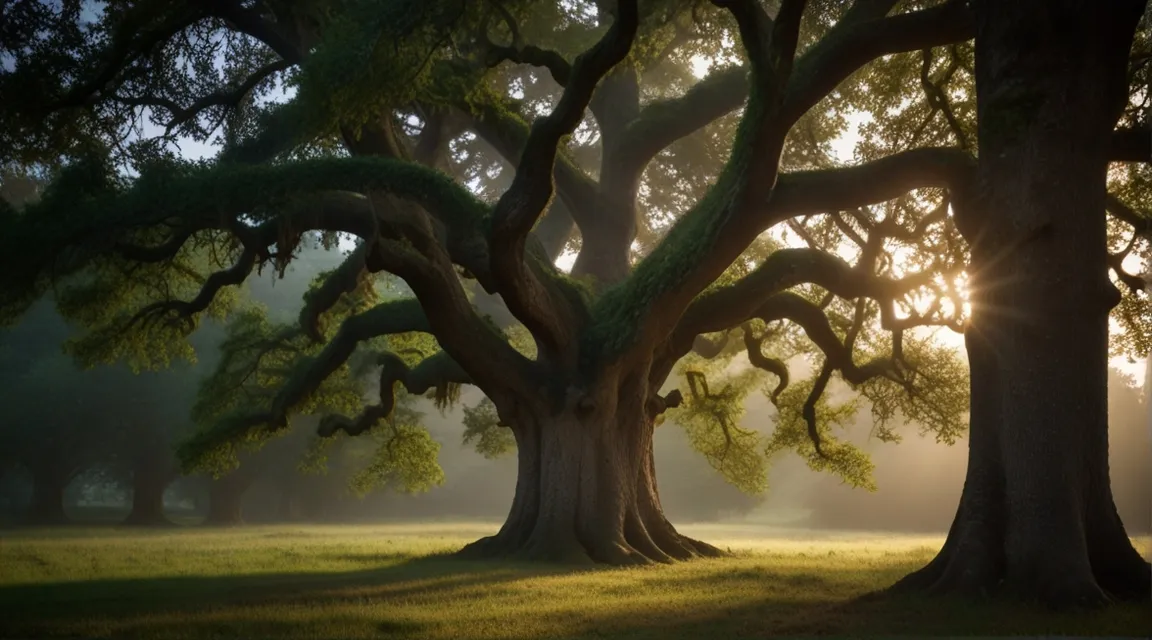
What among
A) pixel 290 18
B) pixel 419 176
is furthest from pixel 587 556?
pixel 290 18

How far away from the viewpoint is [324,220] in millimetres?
17250

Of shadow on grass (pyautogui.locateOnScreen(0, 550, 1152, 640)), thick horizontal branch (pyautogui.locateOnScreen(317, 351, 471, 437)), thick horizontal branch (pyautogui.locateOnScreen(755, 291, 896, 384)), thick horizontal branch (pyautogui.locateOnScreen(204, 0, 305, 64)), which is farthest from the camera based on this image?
thick horizontal branch (pyautogui.locateOnScreen(317, 351, 471, 437))

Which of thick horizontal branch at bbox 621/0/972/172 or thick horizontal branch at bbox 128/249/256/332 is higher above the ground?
thick horizontal branch at bbox 621/0/972/172

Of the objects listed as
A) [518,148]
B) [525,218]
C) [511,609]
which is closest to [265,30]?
[518,148]

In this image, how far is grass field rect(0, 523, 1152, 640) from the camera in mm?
9352

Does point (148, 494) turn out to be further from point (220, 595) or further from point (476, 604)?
point (476, 604)

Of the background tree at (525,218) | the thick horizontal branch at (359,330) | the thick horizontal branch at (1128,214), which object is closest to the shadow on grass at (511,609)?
the background tree at (525,218)

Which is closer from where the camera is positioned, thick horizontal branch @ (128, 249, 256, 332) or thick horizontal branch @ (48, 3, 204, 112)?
thick horizontal branch @ (48, 3, 204, 112)

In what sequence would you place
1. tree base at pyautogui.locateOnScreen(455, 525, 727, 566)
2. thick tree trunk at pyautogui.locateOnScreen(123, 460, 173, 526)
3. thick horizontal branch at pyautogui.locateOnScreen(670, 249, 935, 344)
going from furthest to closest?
thick tree trunk at pyautogui.locateOnScreen(123, 460, 173, 526) → thick horizontal branch at pyautogui.locateOnScreen(670, 249, 935, 344) → tree base at pyautogui.locateOnScreen(455, 525, 727, 566)

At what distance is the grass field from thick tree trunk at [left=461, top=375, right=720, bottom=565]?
1169 mm

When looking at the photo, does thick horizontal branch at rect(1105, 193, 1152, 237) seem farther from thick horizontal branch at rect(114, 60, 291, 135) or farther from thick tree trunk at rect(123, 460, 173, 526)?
thick tree trunk at rect(123, 460, 173, 526)

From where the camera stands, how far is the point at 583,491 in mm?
18516

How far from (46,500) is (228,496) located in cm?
913

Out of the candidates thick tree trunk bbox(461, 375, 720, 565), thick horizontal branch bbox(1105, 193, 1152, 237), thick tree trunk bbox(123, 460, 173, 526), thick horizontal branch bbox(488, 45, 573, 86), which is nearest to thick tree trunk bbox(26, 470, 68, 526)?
thick tree trunk bbox(123, 460, 173, 526)
